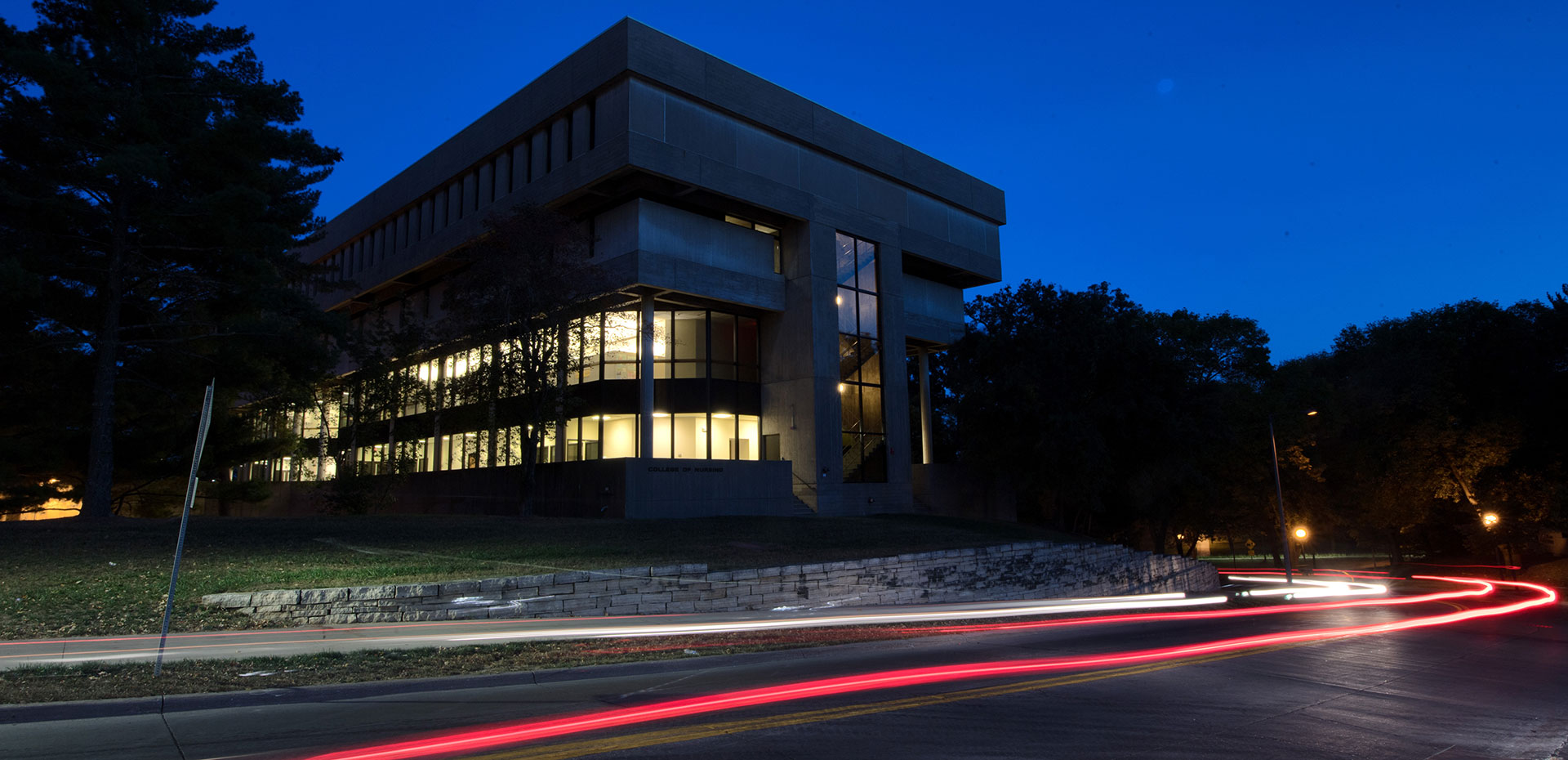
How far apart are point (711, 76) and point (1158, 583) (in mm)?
24335

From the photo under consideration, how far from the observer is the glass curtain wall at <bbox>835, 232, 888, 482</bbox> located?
1427 inches

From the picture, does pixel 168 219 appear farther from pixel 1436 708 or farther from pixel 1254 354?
pixel 1254 354

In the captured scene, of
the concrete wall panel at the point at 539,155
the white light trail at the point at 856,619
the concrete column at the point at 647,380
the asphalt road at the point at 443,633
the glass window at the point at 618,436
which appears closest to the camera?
the asphalt road at the point at 443,633

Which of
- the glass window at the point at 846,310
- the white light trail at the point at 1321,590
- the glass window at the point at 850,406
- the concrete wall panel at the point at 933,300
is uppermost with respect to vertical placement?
the concrete wall panel at the point at 933,300

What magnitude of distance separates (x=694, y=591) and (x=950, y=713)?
8480 millimetres

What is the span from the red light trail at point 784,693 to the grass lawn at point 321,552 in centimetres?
716

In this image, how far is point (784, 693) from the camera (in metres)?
8.09

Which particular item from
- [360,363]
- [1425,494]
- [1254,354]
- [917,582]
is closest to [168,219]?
[360,363]

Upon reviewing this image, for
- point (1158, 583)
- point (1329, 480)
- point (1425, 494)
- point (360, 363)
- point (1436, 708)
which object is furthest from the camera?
point (1329, 480)

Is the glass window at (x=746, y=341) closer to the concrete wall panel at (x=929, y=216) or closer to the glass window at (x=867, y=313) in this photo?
the glass window at (x=867, y=313)

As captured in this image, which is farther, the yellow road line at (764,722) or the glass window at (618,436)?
the glass window at (618,436)

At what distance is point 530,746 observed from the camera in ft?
20.3

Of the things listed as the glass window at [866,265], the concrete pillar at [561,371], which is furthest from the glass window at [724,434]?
the glass window at [866,265]

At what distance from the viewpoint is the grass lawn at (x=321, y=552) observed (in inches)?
477
